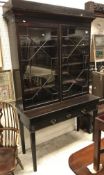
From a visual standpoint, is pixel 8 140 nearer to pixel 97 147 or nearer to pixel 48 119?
pixel 48 119

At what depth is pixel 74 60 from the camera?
2.49m

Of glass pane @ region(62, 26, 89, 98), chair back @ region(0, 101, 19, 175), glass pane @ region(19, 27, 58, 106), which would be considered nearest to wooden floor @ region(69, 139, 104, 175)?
chair back @ region(0, 101, 19, 175)

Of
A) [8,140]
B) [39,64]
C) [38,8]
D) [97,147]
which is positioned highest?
[38,8]

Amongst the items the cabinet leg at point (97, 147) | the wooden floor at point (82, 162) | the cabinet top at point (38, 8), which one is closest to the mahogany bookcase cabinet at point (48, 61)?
the cabinet top at point (38, 8)

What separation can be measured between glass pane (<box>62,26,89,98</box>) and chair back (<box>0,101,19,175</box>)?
2.61 feet

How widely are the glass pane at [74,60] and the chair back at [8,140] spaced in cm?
80

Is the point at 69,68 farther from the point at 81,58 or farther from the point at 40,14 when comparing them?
the point at 40,14

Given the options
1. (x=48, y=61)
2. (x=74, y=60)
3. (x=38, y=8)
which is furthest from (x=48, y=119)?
(x=38, y=8)

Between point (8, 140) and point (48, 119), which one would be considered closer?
point (48, 119)

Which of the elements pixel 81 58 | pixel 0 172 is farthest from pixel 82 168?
pixel 81 58

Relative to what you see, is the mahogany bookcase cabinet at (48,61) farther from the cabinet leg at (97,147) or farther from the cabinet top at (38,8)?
the cabinet leg at (97,147)

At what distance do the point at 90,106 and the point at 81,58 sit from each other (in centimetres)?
73

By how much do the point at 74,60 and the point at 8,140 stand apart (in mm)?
1457

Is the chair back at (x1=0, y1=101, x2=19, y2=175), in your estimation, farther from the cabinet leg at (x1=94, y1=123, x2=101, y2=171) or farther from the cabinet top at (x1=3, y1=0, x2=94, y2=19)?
the cabinet top at (x1=3, y1=0, x2=94, y2=19)
